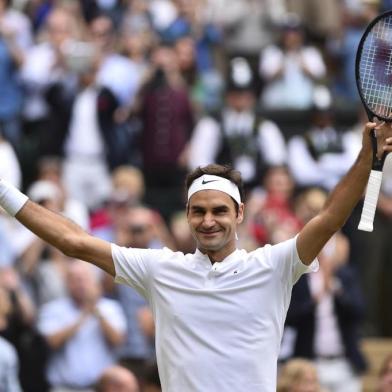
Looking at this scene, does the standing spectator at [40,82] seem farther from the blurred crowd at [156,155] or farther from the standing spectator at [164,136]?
the standing spectator at [164,136]

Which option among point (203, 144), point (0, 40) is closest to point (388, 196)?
point (203, 144)

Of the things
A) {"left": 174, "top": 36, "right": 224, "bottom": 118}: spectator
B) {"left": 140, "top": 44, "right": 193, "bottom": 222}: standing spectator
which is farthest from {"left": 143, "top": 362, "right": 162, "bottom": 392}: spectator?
{"left": 174, "top": 36, "right": 224, "bottom": 118}: spectator

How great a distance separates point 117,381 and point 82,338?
131 centimetres

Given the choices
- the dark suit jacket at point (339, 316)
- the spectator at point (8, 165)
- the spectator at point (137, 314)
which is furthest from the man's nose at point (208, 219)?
the spectator at point (8, 165)

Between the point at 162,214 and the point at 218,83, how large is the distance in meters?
2.67

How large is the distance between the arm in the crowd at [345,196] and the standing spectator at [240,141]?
792 centimetres

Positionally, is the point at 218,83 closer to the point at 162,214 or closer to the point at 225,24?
the point at 225,24

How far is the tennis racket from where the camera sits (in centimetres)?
661

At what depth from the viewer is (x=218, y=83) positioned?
1758cm

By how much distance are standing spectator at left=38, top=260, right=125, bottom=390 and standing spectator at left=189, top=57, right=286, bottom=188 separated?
12.4 ft

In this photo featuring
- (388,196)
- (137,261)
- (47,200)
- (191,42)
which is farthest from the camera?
(191,42)

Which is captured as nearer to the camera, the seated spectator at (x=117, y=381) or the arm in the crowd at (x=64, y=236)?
the arm in the crowd at (x=64, y=236)

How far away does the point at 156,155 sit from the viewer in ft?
50.4

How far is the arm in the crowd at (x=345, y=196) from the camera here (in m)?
6.61
